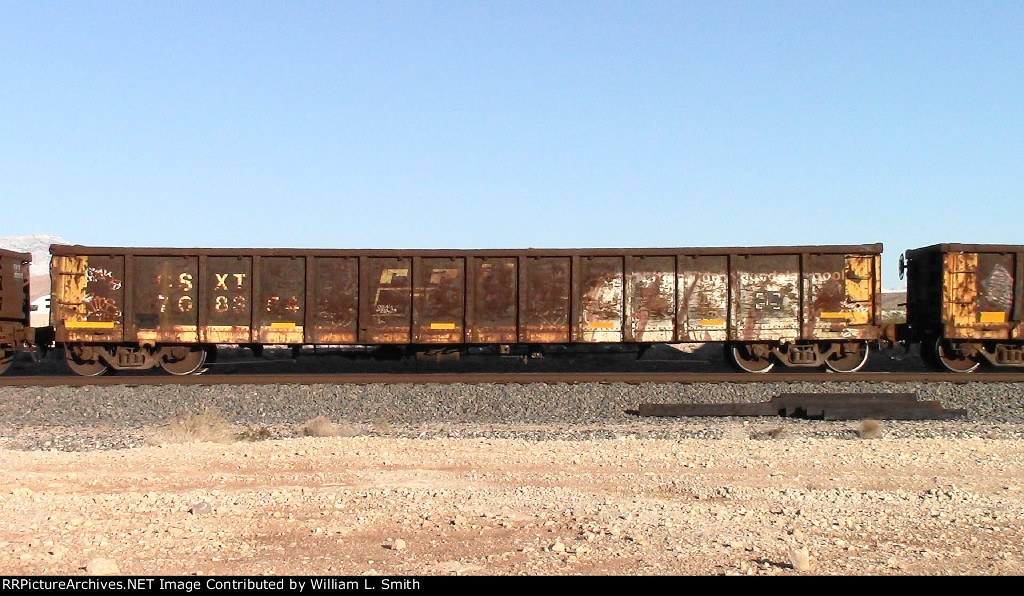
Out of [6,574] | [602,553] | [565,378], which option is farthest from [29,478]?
[565,378]

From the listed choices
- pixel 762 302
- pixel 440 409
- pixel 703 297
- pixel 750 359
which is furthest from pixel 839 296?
pixel 440 409

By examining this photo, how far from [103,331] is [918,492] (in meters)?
15.1

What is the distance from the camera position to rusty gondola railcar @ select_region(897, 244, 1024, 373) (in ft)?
55.0

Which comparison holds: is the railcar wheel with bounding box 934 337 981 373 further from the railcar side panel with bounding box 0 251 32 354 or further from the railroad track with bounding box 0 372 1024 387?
the railcar side panel with bounding box 0 251 32 354

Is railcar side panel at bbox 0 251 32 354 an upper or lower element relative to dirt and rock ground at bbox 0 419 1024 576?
upper

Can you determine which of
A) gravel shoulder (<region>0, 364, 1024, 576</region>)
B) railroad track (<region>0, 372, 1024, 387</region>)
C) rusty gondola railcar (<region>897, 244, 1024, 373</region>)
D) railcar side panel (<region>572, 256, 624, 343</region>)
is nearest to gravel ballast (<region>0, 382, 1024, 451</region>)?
gravel shoulder (<region>0, 364, 1024, 576</region>)

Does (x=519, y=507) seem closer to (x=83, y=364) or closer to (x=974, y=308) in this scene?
(x=83, y=364)

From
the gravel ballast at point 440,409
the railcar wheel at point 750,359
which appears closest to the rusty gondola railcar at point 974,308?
the gravel ballast at point 440,409

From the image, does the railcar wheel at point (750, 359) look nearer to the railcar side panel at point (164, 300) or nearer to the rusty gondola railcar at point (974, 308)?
the rusty gondola railcar at point (974, 308)

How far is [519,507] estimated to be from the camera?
255 inches

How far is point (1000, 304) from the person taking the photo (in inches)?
663

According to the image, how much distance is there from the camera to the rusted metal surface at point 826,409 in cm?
1159

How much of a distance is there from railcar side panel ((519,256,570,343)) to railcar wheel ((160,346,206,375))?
6598mm
